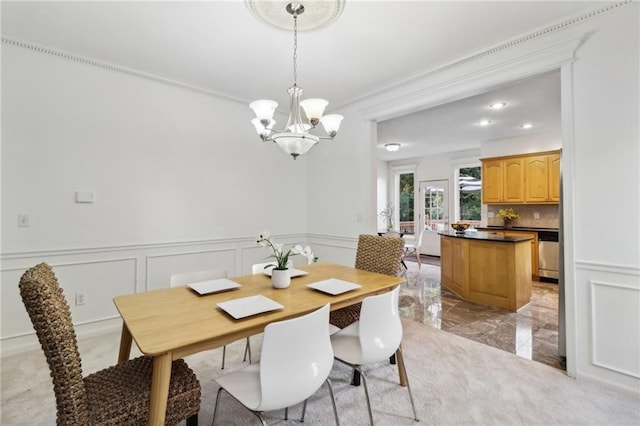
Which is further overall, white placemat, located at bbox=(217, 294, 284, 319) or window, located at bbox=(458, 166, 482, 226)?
window, located at bbox=(458, 166, 482, 226)

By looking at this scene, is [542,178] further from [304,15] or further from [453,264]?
[304,15]

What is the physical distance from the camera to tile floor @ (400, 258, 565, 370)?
274cm

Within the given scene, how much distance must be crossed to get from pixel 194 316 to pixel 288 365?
0.56 metres

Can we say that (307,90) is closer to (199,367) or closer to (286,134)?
(286,134)

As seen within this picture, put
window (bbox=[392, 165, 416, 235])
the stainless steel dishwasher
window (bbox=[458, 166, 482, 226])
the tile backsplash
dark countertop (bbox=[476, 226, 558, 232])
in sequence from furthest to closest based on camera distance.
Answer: window (bbox=[392, 165, 416, 235])
window (bbox=[458, 166, 482, 226])
the tile backsplash
dark countertop (bbox=[476, 226, 558, 232])
the stainless steel dishwasher

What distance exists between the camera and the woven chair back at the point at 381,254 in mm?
2482

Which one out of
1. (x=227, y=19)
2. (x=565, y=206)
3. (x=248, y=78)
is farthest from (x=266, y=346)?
(x=248, y=78)

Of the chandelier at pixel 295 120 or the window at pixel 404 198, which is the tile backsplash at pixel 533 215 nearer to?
the window at pixel 404 198

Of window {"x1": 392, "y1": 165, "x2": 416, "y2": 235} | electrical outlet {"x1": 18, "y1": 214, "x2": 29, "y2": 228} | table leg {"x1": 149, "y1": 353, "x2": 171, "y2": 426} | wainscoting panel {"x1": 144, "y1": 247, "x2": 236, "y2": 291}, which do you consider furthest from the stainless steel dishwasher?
electrical outlet {"x1": 18, "y1": 214, "x2": 29, "y2": 228}

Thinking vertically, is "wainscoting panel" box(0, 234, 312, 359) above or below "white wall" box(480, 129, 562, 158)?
below

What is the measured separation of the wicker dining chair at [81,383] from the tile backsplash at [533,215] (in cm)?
640

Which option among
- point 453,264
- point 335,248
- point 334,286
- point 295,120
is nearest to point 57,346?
point 334,286

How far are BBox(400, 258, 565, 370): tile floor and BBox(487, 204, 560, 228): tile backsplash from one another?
1.38m

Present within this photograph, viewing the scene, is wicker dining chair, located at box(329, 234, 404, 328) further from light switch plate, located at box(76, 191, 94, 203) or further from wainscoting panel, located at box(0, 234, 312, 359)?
light switch plate, located at box(76, 191, 94, 203)
